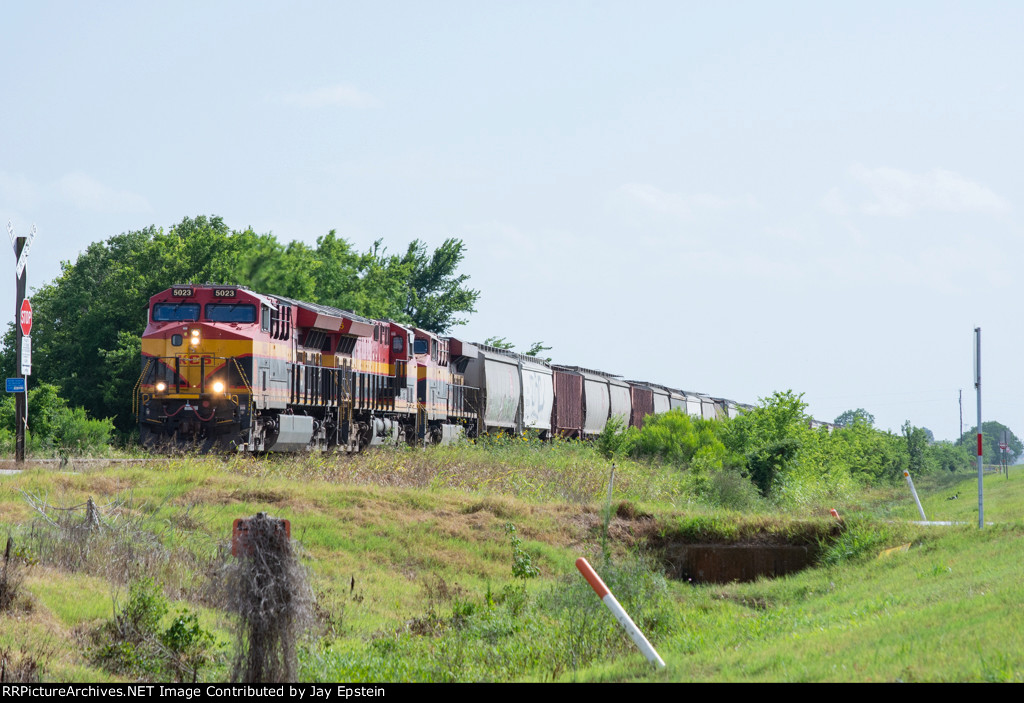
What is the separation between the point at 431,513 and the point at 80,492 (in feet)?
19.2

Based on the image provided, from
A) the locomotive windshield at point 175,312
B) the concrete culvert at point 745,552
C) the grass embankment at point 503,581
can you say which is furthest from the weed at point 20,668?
the locomotive windshield at point 175,312

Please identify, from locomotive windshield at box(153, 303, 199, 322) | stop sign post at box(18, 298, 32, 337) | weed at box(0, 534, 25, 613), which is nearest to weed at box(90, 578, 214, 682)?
weed at box(0, 534, 25, 613)

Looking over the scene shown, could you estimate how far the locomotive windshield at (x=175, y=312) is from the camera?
24391 millimetres

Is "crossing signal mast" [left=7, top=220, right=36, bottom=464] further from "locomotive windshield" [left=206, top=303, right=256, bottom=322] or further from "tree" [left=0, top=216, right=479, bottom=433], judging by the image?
"tree" [left=0, top=216, right=479, bottom=433]

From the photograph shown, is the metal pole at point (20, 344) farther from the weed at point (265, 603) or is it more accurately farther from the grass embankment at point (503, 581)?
the weed at point (265, 603)

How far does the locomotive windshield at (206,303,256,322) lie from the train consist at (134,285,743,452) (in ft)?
0.08

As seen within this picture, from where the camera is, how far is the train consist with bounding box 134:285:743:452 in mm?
23391

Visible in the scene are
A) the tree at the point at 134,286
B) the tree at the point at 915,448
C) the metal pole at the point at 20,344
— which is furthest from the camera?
the tree at the point at 915,448

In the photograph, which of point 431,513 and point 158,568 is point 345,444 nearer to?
point 431,513

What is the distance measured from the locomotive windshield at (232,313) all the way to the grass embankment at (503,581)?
14.5 ft

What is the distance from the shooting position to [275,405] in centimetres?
2434

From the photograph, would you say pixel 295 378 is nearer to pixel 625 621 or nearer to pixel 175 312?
pixel 175 312

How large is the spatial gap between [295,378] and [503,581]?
1220 centimetres

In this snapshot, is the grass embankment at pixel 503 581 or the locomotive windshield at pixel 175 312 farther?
the locomotive windshield at pixel 175 312
